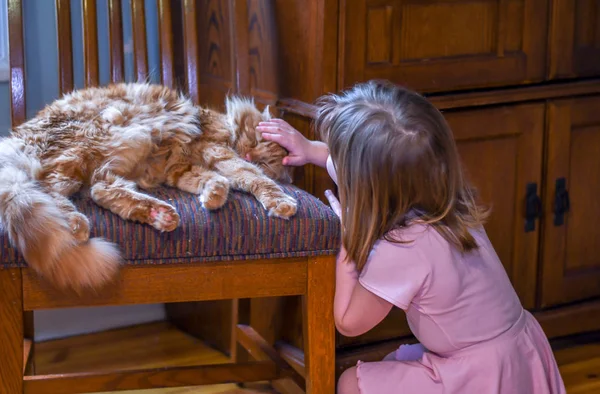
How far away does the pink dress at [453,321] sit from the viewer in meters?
1.37

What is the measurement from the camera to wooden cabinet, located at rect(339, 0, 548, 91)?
1716 millimetres

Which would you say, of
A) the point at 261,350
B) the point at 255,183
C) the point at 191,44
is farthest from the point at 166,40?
the point at 261,350

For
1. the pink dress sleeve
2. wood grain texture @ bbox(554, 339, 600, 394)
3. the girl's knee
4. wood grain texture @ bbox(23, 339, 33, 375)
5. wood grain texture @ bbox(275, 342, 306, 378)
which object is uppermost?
the pink dress sleeve

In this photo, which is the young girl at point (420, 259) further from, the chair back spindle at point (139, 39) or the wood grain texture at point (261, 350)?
the chair back spindle at point (139, 39)

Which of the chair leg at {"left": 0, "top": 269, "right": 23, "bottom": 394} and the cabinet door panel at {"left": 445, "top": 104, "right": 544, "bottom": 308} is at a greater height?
the cabinet door panel at {"left": 445, "top": 104, "right": 544, "bottom": 308}

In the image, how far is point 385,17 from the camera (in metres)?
1.73

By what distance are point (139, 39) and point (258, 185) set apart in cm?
56

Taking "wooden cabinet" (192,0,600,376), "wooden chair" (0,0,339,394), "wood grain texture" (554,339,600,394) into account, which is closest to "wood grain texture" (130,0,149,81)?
"wooden cabinet" (192,0,600,376)

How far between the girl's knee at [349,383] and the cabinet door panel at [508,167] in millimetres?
609

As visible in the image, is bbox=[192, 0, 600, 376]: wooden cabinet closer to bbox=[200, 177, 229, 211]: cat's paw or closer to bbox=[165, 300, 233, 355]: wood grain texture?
bbox=[165, 300, 233, 355]: wood grain texture

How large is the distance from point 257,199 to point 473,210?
39 centimetres

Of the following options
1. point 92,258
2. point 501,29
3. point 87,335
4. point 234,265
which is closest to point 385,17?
point 501,29

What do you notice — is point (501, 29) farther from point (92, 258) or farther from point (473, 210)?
point (92, 258)

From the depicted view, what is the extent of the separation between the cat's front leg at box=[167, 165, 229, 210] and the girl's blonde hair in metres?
0.21
